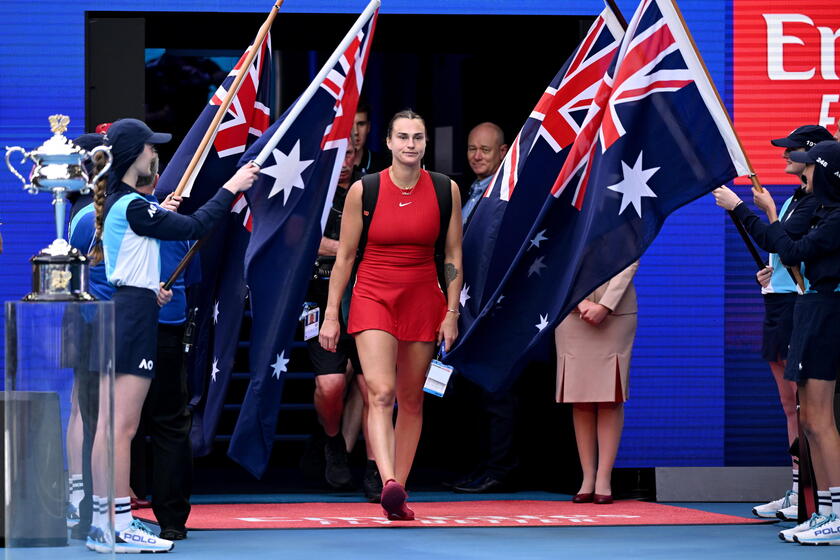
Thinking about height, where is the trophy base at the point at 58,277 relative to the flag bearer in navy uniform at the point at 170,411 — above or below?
above

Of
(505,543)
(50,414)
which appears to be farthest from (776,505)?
(50,414)

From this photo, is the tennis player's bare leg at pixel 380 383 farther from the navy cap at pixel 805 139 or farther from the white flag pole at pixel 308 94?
the navy cap at pixel 805 139

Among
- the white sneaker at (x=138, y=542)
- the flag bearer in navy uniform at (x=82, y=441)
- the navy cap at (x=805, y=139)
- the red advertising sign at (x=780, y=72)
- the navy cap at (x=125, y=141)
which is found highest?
the red advertising sign at (x=780, y=72)

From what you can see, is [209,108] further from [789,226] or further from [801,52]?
[801,52]

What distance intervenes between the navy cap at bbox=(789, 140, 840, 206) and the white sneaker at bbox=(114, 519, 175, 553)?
3568 millimetres

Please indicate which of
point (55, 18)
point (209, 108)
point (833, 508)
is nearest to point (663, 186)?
point (833, 508)

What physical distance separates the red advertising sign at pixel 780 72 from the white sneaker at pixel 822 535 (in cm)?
297

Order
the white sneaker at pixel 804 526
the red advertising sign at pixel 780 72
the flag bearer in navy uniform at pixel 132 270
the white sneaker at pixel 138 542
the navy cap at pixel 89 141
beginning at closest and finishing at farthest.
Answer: the flag bearer in navy uniform at pixel 132 270, the white sneaker at pixel 138 542, the white sneaker at pixel 804 526, the navy cap at pixel 89 141, the red advertising sign at pixel 780 72

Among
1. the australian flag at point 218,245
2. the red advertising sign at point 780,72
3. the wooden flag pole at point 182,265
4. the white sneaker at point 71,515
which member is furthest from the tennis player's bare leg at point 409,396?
the white sneaker at point 71,515

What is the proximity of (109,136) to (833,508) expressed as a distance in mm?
3949

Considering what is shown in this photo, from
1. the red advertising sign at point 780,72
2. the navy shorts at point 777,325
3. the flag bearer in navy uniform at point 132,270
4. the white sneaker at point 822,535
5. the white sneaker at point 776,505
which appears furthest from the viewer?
the red advertising sign at point 780,72

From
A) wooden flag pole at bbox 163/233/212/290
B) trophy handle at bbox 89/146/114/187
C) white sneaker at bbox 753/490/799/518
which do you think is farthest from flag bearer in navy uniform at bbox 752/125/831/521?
trophy handle at bbox 89/146/114/187

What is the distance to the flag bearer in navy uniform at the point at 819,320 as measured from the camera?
7.35 meters

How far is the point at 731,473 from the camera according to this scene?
9484 millimetres
